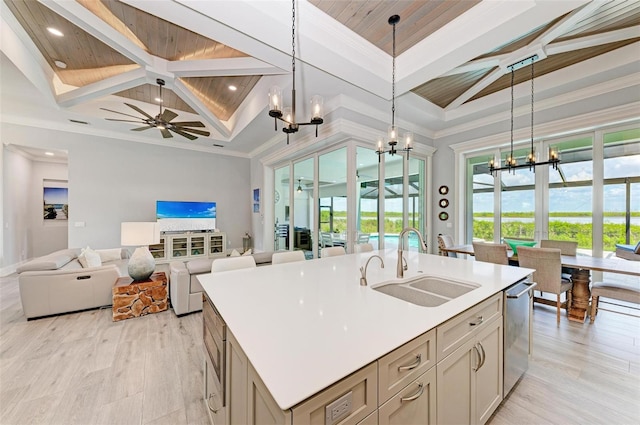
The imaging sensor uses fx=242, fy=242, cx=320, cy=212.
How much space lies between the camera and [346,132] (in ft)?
13.0

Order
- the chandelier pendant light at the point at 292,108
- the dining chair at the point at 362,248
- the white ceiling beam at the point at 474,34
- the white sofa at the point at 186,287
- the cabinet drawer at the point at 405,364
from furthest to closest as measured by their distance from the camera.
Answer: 1. the dining chair at the point at 362,248
2. the white sofa at the point at 186,287
3. the white ceiling beam at the point at 474,34
4. the chandelier pendant light at the point at 292,108
5. the cabinet drawer at the point at 405,364

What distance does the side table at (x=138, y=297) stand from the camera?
9.74ft

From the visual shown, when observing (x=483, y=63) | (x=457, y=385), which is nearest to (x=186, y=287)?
(x=457, y=385)

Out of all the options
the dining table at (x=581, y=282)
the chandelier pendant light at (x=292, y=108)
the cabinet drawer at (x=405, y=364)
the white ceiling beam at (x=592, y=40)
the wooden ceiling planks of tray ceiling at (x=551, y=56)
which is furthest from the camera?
the dining table at (x=581, y=282)

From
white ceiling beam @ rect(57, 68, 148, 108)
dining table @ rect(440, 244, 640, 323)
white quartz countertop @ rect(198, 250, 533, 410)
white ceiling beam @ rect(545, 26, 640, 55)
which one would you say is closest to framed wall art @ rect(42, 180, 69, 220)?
white ceiling beam @ rect(57, 68, 148, 108)

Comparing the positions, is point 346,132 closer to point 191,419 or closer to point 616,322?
point 191,419

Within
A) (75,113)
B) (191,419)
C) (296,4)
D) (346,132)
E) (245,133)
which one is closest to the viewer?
(191,419)

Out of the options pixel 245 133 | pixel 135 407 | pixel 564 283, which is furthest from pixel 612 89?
pixel 135 407

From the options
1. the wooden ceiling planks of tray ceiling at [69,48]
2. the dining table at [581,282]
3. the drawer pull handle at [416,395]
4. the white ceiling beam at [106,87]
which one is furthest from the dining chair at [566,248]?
the wooden ceiling planks of tray ceiling at [69,48]

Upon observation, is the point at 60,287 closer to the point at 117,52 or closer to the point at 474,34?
the point at 117,52

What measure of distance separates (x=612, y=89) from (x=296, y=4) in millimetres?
4400

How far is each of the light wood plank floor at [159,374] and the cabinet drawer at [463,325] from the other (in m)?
0.78

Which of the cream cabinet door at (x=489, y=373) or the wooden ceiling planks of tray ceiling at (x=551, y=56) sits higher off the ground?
the wooden ceiling planks of tray ceiling at (x=551, y=56)

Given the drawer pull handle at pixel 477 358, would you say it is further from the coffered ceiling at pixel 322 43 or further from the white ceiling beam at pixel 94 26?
the white ceiling beam at pixel 94 26
